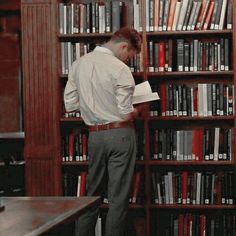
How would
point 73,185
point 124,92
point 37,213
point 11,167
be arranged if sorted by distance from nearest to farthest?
1. point 37,213
2. point 124,92
3. point 73,185
4. point 11,167

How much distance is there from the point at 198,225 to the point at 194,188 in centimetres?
28

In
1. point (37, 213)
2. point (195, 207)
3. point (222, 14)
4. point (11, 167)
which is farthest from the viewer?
point (11, 167)

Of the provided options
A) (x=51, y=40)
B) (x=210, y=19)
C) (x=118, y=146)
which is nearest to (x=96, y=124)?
(x=118, y=146)

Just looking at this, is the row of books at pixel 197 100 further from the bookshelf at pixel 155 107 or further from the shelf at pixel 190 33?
the shelf at pixel 190 33

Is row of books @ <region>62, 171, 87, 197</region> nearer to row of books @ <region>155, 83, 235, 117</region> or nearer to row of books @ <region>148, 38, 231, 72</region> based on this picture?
row of books @ <region>155, 83, 235, 117</region>

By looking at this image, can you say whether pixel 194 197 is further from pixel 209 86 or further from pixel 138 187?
pixel 209 86

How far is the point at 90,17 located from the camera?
14.7 ft

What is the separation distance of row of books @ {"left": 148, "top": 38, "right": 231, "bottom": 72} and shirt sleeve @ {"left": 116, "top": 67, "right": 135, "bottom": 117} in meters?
0.72

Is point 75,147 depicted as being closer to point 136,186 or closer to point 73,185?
point 73,185

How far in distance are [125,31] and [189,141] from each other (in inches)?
40.3

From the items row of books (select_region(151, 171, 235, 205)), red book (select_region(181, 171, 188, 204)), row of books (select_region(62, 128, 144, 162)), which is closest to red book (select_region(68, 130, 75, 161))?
row of books (select_region(62, 128, 144, 162))

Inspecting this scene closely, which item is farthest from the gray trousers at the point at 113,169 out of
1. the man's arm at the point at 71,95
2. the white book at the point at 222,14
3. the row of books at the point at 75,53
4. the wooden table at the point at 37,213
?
the wooden table at the point at 37,213

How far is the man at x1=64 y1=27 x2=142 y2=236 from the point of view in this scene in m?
3.82

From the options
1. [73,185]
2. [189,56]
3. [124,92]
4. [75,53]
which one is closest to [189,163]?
[189,56]
